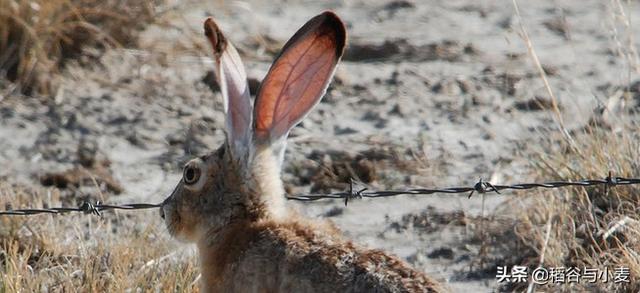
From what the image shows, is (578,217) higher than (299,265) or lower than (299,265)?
lower

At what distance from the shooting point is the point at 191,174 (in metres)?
5.45

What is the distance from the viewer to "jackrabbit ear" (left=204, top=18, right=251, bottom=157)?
5.28 meters

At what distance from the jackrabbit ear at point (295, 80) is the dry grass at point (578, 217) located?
142 cm

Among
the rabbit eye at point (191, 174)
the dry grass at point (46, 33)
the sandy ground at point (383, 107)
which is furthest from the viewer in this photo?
the dry grass at point (46, 33)

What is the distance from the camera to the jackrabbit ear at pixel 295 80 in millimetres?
5254

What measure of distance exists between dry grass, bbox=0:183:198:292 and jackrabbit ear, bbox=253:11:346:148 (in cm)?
88

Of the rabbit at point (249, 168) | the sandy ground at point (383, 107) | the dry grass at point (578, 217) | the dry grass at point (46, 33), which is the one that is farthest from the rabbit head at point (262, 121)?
the dry grass at point (46, 33)

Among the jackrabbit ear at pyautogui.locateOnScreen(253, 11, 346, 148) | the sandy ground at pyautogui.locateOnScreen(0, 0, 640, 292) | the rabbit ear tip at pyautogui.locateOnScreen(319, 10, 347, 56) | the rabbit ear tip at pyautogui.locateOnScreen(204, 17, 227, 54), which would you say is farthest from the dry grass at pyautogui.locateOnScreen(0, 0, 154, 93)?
the rabbit ear tip at pyautogui.locateOnScreen(319, 10, 347, 56)

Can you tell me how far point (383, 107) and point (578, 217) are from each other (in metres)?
2.55

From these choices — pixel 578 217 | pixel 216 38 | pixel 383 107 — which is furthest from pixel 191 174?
pixel 383 107

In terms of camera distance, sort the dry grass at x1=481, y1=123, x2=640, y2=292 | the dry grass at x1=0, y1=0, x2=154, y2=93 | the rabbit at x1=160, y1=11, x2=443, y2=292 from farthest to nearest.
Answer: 1. the dry grass at x1=0, y1=0, x2=154, y2=93
2. the dry grass at x1=481, y1=123, x2=640, y2=292
3. the rabbit at x1=160, y1=11, x2=443, y2=292

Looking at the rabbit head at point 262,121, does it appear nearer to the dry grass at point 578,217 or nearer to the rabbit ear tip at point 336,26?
the rabbit ear tip at point 336,26

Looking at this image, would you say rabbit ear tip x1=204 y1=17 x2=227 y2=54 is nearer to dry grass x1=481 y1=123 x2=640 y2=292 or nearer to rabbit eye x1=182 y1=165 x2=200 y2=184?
rabbit eye x1=182 y1=165 x2=200 y2=184

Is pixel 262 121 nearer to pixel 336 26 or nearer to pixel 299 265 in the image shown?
pixel 336 26
